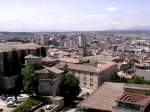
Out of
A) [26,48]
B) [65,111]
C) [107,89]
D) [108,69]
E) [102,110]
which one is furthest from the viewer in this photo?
[108,69]

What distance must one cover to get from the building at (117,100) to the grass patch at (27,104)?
471 inches

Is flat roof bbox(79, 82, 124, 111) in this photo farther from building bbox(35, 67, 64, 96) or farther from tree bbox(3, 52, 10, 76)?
tree bbox(3, 52, 10, 76)

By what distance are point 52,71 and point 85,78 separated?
57.1 ft

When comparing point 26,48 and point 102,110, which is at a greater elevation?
point 26,48

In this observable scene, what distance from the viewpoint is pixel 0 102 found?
48156 mm

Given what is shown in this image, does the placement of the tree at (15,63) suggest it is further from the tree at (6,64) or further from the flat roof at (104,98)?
the flat roof at (104,98)

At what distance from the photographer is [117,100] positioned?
29.6 meters

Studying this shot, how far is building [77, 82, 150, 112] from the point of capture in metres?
29.0

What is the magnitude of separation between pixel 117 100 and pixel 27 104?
2045 cm

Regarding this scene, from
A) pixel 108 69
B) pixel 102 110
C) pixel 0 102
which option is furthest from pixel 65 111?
pixel 108 69

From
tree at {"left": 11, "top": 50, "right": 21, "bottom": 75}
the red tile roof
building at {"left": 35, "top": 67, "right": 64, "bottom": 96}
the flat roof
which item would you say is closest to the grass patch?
building at {"left": 35, "top": 67, "right": 64, "bottom": 96}

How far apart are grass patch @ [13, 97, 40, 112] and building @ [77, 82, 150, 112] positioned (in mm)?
11971

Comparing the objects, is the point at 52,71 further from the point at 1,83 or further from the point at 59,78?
the point at 1,83

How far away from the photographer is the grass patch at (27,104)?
44.0m
